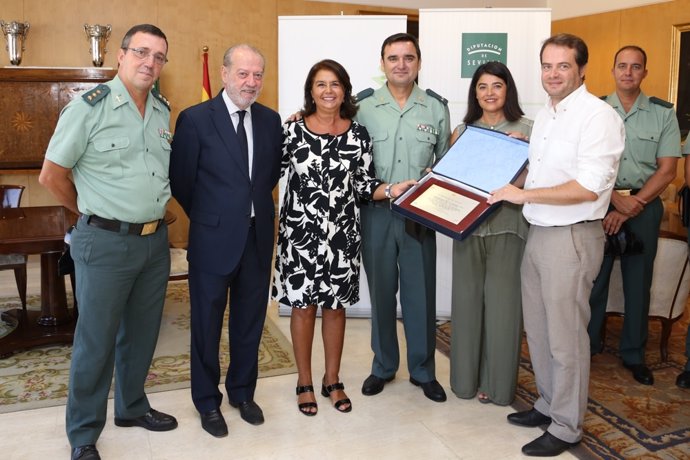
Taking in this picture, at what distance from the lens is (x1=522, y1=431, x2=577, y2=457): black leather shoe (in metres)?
2.74

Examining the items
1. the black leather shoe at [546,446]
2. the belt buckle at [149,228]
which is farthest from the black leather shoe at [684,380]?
the belt buckle at [149,228]

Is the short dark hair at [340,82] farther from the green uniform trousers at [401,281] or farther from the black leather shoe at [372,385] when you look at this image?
the black leather shoe at [372,385]

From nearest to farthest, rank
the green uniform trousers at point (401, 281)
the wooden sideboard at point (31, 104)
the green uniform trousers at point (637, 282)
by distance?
the green uniform trousers at point (401, 281) → the green uniform trousers at point (637, 282) → the wooden sideboard at point (31, 104)

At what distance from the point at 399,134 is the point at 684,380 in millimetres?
2082

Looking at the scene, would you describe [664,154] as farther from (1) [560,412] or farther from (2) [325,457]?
(2) [325,457]

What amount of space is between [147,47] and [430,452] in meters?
2.05

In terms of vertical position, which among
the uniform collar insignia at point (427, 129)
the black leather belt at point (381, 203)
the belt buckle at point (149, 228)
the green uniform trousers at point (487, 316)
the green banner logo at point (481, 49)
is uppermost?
the green banner logo at point (481, 49)

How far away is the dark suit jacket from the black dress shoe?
772mm

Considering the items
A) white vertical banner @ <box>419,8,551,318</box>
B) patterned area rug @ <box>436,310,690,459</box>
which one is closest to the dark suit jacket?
patterned area rug @ <box>436,310,690,459</box>

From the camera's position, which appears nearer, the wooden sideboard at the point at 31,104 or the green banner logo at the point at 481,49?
the green banner logo at the point at 481,49

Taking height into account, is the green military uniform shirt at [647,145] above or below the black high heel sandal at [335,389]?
above

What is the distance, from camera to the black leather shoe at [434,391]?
10.7 feet

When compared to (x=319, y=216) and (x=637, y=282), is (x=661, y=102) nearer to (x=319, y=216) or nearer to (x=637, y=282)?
(x=637, y=282)

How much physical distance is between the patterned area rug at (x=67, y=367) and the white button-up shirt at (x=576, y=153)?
180 cm
